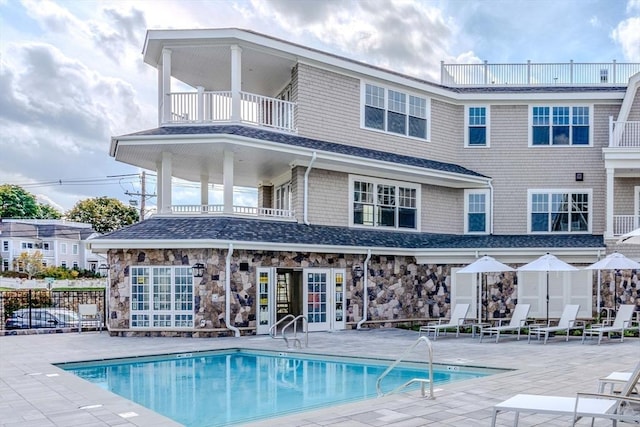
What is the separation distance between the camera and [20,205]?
252 feet

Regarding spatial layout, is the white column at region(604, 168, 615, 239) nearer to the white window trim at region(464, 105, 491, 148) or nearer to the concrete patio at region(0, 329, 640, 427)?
the white window trim at region(464, 105, 491, 148)

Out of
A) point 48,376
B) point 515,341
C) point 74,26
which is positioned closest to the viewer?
point 48,376

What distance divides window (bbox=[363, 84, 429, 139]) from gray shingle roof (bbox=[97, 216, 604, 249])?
3.73m

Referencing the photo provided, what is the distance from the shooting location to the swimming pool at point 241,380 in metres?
8.25

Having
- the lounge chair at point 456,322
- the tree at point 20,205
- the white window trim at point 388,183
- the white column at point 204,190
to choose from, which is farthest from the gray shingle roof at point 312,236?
the tree at point 20,205

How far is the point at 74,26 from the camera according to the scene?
17.7m

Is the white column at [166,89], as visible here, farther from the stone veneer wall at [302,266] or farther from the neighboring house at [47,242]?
the neighboring house at [47,242]

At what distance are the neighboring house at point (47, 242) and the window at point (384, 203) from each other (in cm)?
4395

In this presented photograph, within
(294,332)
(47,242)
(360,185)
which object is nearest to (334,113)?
(360,185)

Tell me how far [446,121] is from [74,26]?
1331cm

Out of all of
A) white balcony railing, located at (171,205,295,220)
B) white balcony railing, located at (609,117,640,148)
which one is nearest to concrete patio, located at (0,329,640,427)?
white balcony railing, located at (171,205,295,220)

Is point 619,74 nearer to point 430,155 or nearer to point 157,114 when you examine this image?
point 430,155

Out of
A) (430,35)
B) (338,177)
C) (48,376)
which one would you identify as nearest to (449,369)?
(48,376)

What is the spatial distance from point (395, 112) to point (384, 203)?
330 centimetres
